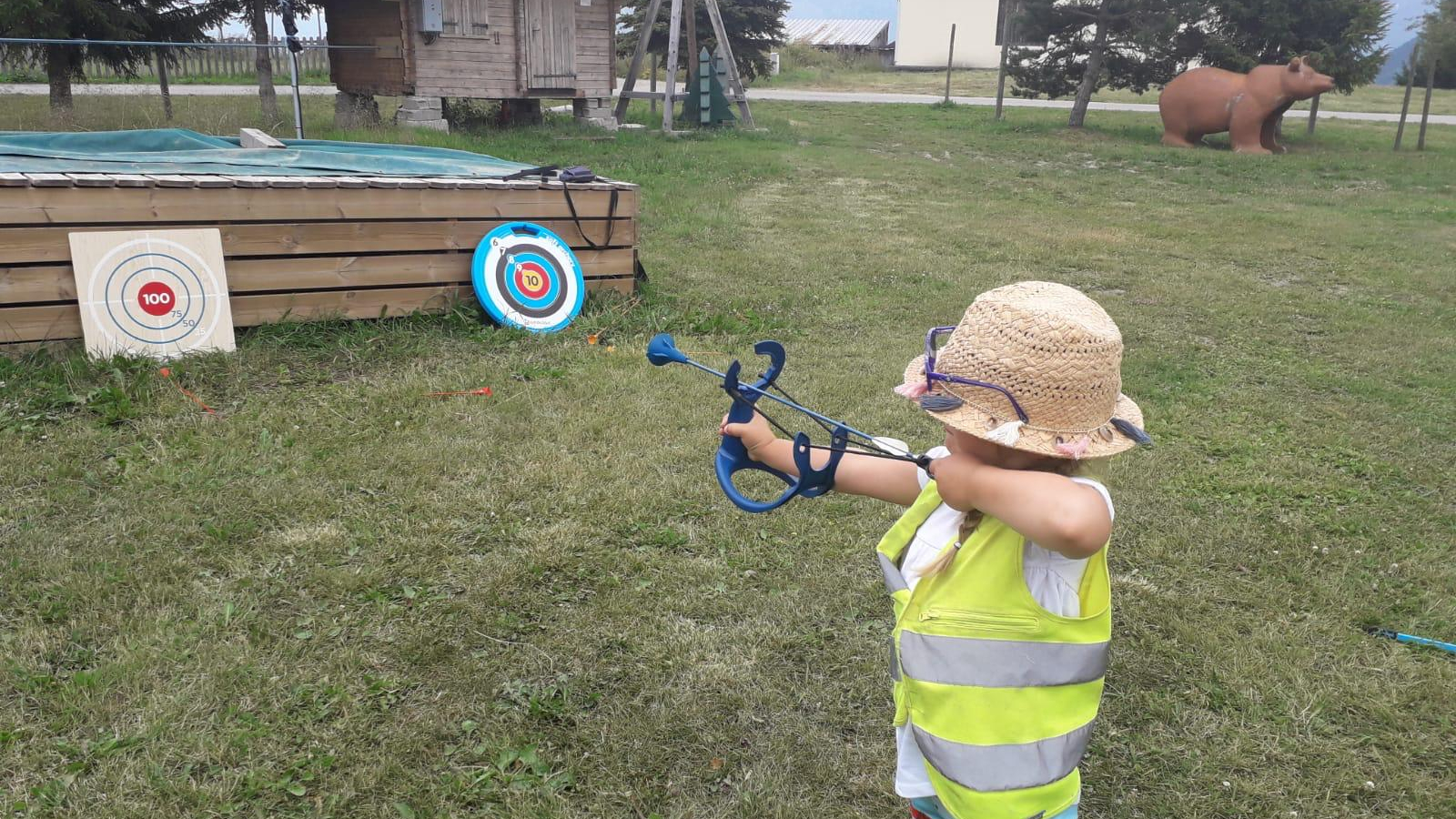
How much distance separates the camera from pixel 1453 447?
455 centimetres

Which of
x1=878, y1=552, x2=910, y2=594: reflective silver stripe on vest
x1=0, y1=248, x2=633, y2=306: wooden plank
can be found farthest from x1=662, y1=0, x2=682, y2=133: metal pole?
x1=878, y1=552, x2=910, y2=594: reflective silver stripe on vest

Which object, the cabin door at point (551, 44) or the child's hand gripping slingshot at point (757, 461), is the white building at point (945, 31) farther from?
the child's hand gripping slingshot at point (757, 461)

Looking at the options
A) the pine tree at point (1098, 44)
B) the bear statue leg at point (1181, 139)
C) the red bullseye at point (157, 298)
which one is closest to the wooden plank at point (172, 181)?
the red bullseye at point (157, 298)

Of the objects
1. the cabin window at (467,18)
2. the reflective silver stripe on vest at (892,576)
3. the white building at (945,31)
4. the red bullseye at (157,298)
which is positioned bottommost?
the red bullseye at (157,298)

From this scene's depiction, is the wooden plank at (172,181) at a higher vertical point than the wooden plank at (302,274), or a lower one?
higher

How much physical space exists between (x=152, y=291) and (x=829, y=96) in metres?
22.1

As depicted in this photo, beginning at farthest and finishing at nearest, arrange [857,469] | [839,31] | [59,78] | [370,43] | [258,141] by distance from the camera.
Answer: [839,31] → [370,43] → [59,78] → [258,141] → [857,469]

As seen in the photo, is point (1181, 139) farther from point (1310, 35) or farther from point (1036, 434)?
point (1036, 434)

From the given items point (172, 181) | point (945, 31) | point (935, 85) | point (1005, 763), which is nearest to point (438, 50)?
point (172, 181)

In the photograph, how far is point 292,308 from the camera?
16.6ft

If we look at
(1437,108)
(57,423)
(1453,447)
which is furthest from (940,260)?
(1437,108)

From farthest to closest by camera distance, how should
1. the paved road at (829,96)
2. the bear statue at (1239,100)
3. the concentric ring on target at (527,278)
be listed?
the paved road at (829,96), the bear statue at (1239,100), the concentric ring on target at (527,278)

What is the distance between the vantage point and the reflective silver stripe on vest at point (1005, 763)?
1.58 metres

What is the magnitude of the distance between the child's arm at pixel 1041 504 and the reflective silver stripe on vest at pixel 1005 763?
38 cm
